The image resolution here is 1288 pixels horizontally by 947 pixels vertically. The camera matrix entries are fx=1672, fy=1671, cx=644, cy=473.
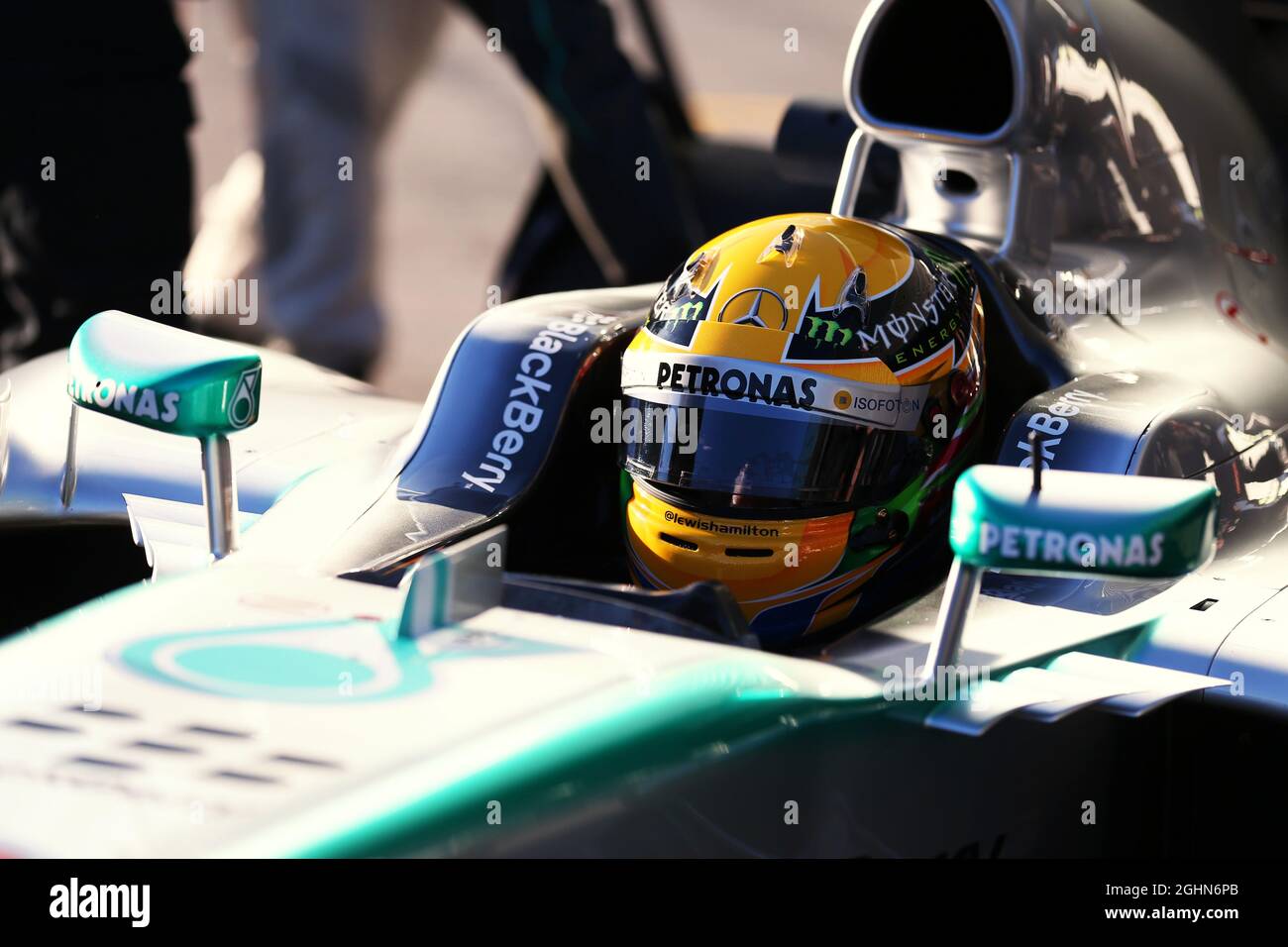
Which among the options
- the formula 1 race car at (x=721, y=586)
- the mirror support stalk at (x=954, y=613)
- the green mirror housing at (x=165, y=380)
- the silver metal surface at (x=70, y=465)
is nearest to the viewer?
→ the formula 1 race car at (x=721, y=586)

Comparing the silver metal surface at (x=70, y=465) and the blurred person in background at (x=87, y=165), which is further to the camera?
the blurred person in background at (x=87, y=165)

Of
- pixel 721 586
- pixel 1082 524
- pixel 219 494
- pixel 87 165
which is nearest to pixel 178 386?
pixel 219 494

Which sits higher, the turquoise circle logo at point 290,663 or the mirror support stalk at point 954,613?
the mirror support stalk at point 954,613

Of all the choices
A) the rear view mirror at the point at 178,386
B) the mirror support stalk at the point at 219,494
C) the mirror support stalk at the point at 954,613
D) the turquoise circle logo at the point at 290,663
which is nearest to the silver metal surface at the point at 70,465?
the rear view mirror at the point at 178,386

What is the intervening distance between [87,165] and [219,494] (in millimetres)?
3459

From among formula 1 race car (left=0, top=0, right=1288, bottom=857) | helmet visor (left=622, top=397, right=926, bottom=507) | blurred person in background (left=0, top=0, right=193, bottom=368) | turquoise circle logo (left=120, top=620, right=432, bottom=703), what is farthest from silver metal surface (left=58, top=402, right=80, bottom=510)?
blurred person in background (left=0, top=0, right=193, bottom=368)

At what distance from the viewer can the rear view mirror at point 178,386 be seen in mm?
2293

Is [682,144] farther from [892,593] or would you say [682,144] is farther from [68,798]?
[68,798]

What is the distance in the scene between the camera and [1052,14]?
3.12 metres

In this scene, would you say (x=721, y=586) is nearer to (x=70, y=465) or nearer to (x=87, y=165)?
(x=70, y=465)

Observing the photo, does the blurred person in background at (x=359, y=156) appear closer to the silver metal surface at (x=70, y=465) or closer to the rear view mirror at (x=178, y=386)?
the silver metal surface at (x=70, y=465)

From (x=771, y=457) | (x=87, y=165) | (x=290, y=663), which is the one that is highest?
(x=87, y=165)

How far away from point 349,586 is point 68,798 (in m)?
0.60

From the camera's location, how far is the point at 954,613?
2.00m
